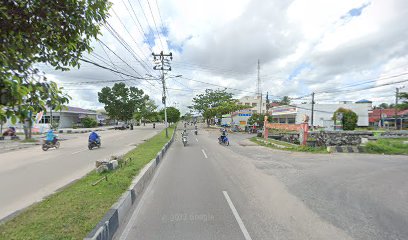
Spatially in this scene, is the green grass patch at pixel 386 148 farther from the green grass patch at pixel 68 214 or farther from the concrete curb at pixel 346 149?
the green grass patch at pixel 68 214

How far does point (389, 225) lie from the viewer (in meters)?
4.50

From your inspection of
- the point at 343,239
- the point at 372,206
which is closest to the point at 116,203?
the point at 343,239

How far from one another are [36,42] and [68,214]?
11.0ft

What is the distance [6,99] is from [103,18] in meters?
1.62

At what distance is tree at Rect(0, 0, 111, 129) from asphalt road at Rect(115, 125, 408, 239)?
2.93 m

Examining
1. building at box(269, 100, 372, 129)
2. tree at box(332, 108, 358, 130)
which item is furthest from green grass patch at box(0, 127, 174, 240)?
building at box(269, 100, 372, 129)

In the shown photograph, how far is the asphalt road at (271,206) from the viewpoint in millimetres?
4215

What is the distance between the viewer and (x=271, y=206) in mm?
5531

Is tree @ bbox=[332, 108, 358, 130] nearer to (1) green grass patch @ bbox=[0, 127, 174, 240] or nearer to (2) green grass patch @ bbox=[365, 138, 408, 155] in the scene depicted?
(2) green grass patch @ bbox=[365, 138, 408, 155]

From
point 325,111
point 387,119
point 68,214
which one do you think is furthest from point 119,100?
point 387,119

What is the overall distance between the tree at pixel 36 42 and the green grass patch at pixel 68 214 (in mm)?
2386

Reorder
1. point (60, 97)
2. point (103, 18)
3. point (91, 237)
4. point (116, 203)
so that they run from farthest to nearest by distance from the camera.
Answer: point (116, 203) → point (91, 237) → point (103, 18) → point (60, 97)

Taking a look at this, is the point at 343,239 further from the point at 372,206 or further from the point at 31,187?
the point at 31,187

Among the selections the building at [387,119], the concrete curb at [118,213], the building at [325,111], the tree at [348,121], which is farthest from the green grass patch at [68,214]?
the building at [387,119]
